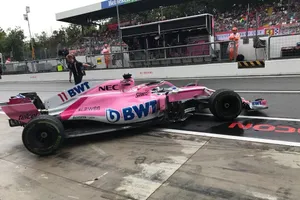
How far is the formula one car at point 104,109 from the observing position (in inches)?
182

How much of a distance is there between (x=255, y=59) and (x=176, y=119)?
10233mm

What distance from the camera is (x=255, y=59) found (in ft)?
46.6

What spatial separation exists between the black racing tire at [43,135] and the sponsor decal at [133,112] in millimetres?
886

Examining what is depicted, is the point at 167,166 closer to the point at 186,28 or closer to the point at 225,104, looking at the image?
the point at 225,104

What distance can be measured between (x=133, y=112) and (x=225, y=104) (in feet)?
5.99

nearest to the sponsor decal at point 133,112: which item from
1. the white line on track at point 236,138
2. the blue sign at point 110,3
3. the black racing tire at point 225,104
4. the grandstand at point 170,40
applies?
the white line on track at point 236,138

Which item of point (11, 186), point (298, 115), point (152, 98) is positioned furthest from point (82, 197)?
point (298, 115)

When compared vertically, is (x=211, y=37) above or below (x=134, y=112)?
above

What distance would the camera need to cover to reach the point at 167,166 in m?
3.80

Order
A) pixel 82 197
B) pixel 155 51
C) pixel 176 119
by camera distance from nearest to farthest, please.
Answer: pixel 82 197, pixel 176 119, pixel 155 51

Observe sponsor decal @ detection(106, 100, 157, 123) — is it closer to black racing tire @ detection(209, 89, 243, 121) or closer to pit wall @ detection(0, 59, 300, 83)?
black racing tire @ detection(209, 89, 243, 121)

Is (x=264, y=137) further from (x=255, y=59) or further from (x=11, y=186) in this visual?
(x=255, y=59)

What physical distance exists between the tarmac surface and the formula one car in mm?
251

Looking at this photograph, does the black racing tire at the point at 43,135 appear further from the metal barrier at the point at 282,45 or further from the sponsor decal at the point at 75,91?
the metal barrier at the point at 282,45
